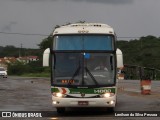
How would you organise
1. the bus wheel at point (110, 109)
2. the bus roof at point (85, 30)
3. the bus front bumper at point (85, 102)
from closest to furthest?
the bus front bumper at point (85, 102), the bus roof at point (85, 30), the bus wheel at point (110, 109)

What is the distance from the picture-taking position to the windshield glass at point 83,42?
17859 millimetres

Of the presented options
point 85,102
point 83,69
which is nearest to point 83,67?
point 83,69

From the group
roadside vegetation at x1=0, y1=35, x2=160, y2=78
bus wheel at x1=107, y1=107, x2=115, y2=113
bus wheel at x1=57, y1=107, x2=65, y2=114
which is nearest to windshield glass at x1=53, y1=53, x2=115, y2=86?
bus wheel at x1=57, y1=107, x2=65, y2=114

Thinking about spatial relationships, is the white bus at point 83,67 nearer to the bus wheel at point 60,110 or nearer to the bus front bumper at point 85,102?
the bus front bumper at point 85,102

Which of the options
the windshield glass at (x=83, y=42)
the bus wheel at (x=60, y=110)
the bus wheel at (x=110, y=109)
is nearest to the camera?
the windshield glass at (x=83, y=42)

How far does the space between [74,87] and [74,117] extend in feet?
3.48

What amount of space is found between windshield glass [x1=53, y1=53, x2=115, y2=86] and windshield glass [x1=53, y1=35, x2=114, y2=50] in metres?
0.25

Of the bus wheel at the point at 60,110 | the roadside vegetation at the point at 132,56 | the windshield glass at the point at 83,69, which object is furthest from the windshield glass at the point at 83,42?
the roadside vegetation at the point at 132,56

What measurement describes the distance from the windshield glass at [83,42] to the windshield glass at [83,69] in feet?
0.84

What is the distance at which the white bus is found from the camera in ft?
56.7

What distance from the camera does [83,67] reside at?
17.6 m

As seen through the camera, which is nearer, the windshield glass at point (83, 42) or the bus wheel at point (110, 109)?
the windshield glass at point (83, 42)

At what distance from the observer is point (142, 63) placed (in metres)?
89.1

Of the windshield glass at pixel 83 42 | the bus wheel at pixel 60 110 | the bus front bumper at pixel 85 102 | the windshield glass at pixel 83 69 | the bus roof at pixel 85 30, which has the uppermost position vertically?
the bus roof at pixel 85 30
